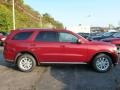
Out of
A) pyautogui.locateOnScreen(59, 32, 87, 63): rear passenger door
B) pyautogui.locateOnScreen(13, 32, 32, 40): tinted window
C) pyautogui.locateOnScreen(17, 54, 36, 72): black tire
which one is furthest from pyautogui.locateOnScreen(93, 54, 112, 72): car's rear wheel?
pyautogui.locateOnScreen(13, 32, 32, 40): tinted window

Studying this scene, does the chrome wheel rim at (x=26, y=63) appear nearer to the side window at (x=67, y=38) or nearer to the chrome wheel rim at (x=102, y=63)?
the side window at (x=67, y=38)

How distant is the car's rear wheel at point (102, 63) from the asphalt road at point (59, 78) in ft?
0.76

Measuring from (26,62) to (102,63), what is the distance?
9.89 feet

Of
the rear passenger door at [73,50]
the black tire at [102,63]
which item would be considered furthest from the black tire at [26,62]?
the black tire at [102,63]

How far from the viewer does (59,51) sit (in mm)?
13344

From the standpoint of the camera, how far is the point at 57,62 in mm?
13430

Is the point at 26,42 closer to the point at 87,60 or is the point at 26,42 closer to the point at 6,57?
the point at 6,57

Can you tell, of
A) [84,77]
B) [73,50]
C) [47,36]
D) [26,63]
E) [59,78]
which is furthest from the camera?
[47,36]

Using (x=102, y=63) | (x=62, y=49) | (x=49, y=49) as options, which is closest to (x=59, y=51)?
(x=62, y=49)

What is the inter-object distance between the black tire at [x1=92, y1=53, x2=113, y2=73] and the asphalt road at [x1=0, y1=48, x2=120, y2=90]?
0.23 meters

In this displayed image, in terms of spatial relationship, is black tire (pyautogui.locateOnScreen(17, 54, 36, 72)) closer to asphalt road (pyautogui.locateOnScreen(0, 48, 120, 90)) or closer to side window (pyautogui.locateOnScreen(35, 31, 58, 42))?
asphalt road (pyautogui.locateOnScreen(0, 48, 120, 90))

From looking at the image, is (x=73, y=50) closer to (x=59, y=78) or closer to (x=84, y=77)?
(x=84, y=77)

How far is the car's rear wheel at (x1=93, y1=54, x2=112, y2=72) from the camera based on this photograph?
1334cm

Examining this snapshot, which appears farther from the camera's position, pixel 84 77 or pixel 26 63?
pixel 26 63
